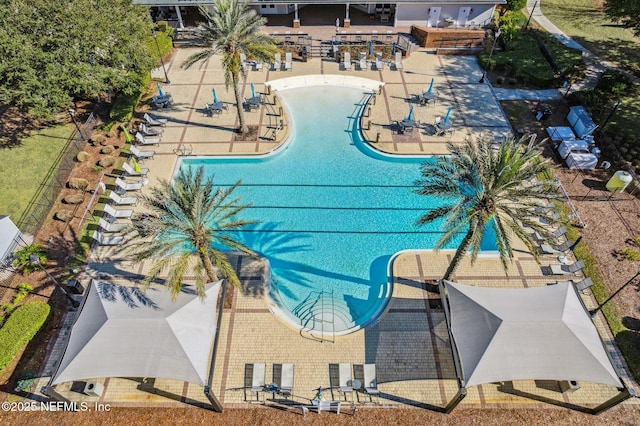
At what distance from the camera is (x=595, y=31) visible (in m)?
34.8

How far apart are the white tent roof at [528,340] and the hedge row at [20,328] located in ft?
56.1

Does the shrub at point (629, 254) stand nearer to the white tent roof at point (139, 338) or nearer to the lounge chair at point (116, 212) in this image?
the white tent roof at point (139, 338)

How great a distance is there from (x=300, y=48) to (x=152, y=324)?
88.3ft

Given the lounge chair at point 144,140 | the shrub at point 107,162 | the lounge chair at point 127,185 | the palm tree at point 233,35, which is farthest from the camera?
the lounge chair at point 144,140

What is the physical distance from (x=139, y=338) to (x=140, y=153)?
13798 millimetres

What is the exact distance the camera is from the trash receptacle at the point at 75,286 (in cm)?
1670

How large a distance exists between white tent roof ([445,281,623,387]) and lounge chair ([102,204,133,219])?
17.2 m

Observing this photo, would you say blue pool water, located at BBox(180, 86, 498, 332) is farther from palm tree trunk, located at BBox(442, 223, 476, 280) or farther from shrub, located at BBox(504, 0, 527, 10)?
shrub, located at BBox(504, 0, 527, 10)

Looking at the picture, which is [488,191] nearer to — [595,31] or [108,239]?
[108,239]

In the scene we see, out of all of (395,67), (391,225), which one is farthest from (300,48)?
(391,225)

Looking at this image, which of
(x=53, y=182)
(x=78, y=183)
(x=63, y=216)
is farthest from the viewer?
(x=53, y=182)

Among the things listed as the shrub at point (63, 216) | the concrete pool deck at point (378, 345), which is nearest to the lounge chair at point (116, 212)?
the shrub at point (63, 216)

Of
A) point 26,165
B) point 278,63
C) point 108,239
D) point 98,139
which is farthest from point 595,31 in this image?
point 26,165

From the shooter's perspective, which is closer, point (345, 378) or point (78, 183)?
point (345, 378)
